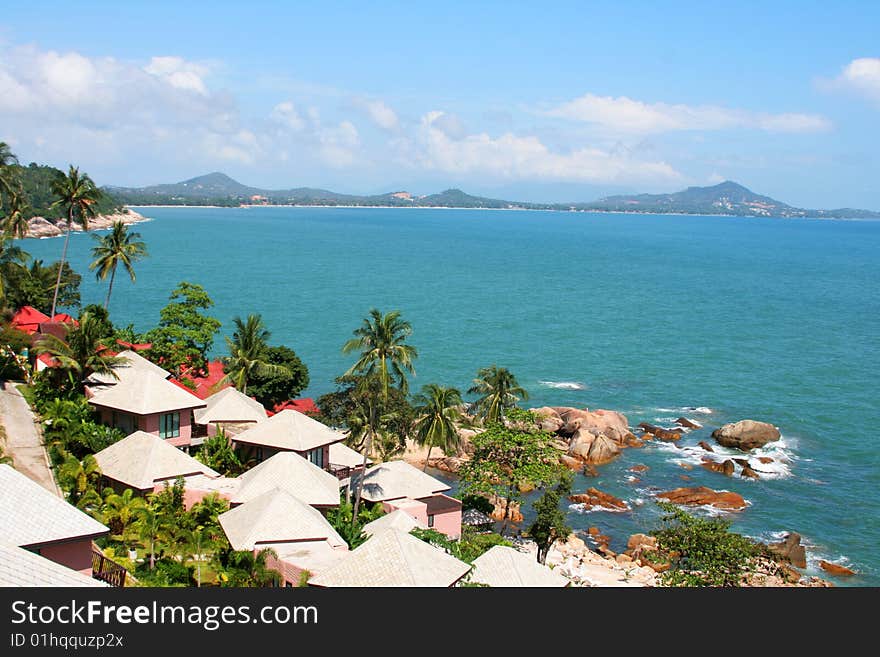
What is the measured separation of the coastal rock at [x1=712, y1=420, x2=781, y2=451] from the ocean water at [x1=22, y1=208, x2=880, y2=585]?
3.46 feet

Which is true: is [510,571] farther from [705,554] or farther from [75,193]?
[75,193]

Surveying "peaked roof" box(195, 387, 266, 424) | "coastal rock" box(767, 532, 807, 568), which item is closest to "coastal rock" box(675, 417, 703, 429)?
"coastal rock" box(767, 532, 807, 568)

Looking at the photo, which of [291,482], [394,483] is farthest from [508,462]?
[291,482]

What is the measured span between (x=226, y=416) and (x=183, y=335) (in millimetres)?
11638

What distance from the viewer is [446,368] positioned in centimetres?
7219

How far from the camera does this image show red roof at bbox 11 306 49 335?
49562mm

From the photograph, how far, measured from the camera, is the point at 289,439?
36.4m

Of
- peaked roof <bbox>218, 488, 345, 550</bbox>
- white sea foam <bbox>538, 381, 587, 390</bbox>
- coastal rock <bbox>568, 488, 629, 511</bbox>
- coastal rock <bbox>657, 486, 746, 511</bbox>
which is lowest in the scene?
coastal rock <bbox>568, 488, 629, 511</bbox>

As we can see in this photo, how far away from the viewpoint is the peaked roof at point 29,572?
40.8 ft

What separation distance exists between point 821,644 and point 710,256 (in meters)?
194

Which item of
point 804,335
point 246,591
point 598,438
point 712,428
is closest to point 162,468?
point 246,591

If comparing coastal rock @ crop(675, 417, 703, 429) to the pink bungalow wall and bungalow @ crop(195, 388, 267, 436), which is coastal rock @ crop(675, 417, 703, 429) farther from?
the pink bungalow wall

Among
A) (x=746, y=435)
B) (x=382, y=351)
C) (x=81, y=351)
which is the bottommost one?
(x=746, y=435)

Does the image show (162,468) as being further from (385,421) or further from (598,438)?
(598,438)
